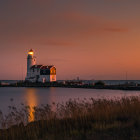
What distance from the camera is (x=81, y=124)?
8320 millimetres

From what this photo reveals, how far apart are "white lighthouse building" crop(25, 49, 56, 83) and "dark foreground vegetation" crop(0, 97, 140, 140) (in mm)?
60650

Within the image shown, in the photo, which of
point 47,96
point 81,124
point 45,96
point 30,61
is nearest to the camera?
point 81,124

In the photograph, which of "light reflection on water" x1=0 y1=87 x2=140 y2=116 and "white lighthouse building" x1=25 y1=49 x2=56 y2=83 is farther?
"white lighthouse building" x1=25 y1=49 x2=56 y2=83

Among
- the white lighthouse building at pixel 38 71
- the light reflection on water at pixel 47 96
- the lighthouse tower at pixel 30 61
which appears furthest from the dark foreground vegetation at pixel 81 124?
the lighthouse tower at pixel 30 61

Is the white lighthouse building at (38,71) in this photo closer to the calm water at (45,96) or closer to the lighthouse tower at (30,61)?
the lighthouse tower at (30,61)

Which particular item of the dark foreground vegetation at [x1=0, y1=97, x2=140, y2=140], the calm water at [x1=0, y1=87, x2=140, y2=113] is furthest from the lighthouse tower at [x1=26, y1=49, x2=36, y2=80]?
the dark foreground vegetation at [x1=0, y1=97, x2=140, y2=140]

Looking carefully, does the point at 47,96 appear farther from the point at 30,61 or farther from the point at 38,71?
the point at 30,61

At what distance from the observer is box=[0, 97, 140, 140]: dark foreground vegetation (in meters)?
6.70

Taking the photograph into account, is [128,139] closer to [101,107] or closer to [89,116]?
[89,116]

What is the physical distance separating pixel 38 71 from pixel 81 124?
64455 mm

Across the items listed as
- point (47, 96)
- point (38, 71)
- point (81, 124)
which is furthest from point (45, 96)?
point (81, 124)

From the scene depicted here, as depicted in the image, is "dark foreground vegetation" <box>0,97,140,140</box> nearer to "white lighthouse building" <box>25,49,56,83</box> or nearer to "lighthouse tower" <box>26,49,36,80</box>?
"white lighthouse building" <box>25,49,56,83</box>

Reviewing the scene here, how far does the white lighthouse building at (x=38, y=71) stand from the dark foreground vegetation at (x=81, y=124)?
6065cm

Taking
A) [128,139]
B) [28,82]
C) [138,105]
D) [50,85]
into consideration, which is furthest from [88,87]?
[128,139]
